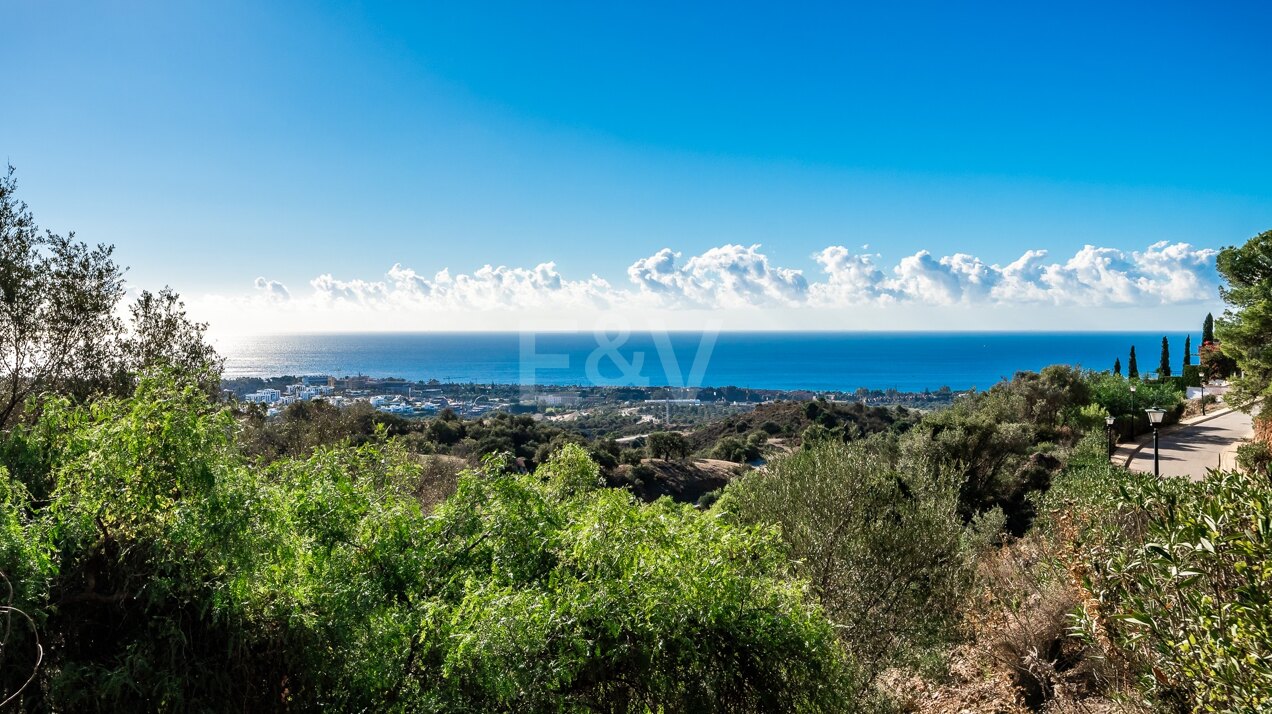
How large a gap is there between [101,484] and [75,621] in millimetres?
860

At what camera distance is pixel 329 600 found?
181 inches

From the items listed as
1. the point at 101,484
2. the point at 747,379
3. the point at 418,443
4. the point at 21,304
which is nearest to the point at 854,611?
the point at 101,484

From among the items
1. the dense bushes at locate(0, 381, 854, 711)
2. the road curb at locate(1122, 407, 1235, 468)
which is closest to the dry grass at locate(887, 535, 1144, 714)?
the dense bushes at locate(0, 381, 854, 711)

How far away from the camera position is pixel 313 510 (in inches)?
195

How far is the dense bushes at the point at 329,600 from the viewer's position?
4.04 meters

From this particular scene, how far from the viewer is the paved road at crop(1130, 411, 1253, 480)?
20.0 metres

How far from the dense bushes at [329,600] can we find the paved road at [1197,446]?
18.9 m

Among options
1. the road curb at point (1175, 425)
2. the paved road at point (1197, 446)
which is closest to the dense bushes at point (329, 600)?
the paved road at point (1197, 446)

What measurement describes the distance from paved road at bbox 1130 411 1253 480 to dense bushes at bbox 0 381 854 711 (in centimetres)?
1887

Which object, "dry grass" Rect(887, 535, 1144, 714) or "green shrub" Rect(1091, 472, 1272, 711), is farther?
"dry grass" Rect(887, 535, 1144, 714)

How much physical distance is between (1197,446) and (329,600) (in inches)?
1177

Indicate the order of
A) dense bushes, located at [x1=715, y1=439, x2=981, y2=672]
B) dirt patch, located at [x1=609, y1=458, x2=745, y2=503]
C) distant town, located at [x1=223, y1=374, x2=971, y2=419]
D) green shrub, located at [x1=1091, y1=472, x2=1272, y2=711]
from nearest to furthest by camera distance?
1. green shrub, located at [x1=1091, y1=472, x2=1272, y2=711]
2. dense bushes, located at [x1=715, y1=439, x2=981, y2=672]
3. dirt patch, located at [x1=609, y1=458, x2=745, y2=503]
4. distant town, located at [x1=223, y1=374, x2=971, y2=419]

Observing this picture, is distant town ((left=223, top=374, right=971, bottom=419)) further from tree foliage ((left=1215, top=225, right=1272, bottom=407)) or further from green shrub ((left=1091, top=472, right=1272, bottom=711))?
green shrub ((left=1091, top=472, right=1272, bottom=711))

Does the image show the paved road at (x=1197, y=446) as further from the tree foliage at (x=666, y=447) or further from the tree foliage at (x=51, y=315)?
the tree foliage at (x=51, y=315)
